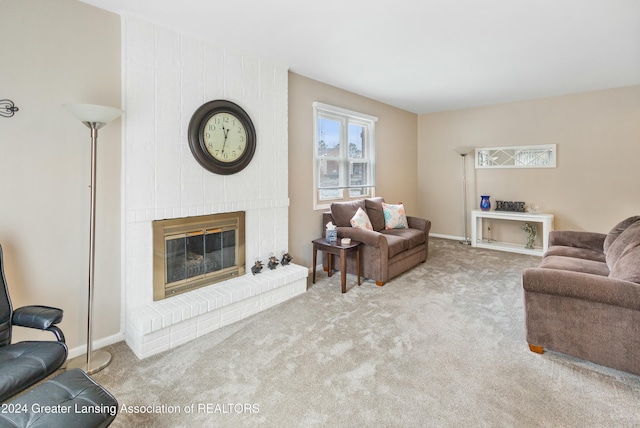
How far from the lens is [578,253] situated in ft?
10.7

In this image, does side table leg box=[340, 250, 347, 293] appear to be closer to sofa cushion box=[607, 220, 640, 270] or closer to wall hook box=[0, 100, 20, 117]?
sofa cushion box=[607, 220, 640, 270]

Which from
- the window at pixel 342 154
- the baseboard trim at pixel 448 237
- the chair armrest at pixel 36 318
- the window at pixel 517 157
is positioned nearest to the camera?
the chair armrest at pixel 36 318

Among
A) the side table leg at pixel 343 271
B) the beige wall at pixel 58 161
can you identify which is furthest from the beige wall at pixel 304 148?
the beige wall at pixel 58 161

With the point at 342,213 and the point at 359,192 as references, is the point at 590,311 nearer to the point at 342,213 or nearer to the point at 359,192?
the point at 342,213

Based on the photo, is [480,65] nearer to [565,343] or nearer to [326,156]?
[326,156]

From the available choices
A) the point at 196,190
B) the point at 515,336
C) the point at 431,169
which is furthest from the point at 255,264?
the point at 431,169

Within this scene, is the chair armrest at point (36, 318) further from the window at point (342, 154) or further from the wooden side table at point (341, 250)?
Answer: the window at point (342, 154)

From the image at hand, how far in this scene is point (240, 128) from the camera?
3.23 m

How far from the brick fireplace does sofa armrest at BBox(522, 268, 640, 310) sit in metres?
2.15

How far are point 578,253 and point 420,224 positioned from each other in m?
1.90

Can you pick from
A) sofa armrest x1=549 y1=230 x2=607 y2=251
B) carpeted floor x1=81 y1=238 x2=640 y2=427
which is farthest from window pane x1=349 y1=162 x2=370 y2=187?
sofa armrest x1=549 y1=230 x2=607 y2=251

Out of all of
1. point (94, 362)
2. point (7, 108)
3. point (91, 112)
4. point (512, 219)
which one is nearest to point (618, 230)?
point (512, 219)

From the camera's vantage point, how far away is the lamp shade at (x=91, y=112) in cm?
195

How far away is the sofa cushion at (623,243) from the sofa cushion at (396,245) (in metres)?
1.94
